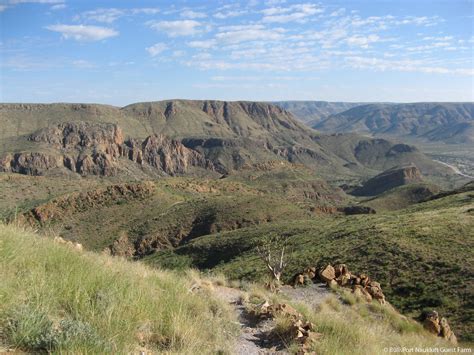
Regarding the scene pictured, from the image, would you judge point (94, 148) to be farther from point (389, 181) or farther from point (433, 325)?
point (433, 325)

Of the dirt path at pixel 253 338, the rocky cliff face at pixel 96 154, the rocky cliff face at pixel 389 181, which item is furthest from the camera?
the rocky cliff face at pixel 389 181

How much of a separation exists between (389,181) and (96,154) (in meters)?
107

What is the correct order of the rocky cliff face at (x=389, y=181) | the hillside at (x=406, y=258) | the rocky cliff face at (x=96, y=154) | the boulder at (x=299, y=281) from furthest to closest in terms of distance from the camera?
1. the rocky cliff face at (x=389, y=181)
2. the rocky cliff face at (x=96, y=154)
3. the hillside at (x=406, y=258)
4. the boulder at (x=299, y=281)

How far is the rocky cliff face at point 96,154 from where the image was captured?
131m

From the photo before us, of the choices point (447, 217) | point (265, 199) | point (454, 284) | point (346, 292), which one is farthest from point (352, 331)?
point (265, 199)

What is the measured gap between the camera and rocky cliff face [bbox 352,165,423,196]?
493 feet

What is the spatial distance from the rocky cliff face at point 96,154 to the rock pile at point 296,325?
132 meters

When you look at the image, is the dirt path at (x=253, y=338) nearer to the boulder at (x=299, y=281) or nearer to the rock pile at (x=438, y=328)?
the rock pile at (x=438, y=328)

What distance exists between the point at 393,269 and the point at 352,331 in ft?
52.5

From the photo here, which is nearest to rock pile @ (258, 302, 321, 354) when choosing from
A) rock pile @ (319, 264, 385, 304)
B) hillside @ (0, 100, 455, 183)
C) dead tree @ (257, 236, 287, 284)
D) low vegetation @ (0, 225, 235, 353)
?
low vegetation @ (0, 225, 235, 353)

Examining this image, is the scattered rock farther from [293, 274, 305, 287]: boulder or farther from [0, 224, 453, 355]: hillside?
[0, 224, 453, 355]: hillside

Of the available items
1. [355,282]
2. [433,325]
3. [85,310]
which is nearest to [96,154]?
[355,282]

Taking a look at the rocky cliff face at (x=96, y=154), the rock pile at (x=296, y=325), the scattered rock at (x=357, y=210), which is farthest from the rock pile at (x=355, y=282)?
the rocky cliff face at (x=96, y=154)

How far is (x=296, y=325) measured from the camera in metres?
6.38
